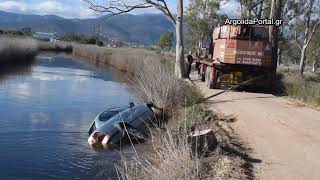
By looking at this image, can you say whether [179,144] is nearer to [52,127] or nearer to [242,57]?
[52,127]

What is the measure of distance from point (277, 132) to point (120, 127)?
497 cm

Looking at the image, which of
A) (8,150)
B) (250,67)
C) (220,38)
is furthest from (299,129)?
(220,38)

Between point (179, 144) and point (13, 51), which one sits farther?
point (13, 51)

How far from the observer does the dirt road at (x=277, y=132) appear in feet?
41.6

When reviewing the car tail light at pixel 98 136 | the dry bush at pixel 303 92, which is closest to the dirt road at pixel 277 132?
the dry bush at pixel 303 92

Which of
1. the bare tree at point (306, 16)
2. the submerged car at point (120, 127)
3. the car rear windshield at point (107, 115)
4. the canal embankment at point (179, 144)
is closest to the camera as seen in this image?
the canal embankment at point (179, 144)

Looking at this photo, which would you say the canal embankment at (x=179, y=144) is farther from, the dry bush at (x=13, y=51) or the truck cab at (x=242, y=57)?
the dry bush at (x=13, y=51)

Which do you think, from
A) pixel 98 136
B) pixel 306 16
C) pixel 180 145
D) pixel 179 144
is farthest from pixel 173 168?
pixel 306 16

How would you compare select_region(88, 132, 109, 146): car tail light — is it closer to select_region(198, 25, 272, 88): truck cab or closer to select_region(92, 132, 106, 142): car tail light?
select_region(92, 132, 106, 142): car tail light

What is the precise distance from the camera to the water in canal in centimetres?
1572

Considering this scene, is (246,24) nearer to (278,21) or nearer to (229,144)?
(278,21)

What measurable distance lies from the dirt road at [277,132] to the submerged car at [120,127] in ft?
9.17

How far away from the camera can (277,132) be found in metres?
17.0

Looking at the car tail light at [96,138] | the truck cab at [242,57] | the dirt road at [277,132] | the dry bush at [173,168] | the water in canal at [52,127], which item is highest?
the truck cab at [242,57]
